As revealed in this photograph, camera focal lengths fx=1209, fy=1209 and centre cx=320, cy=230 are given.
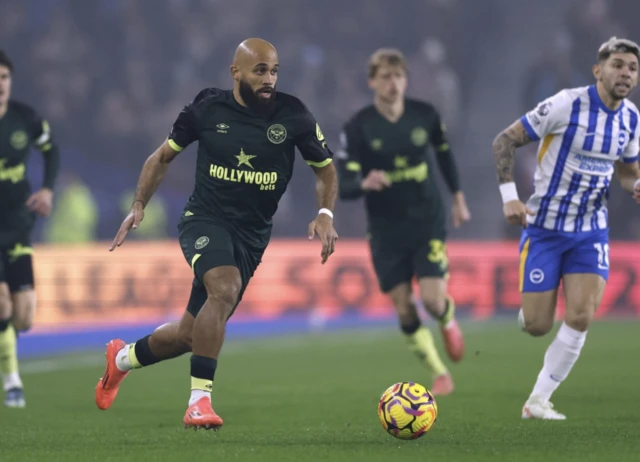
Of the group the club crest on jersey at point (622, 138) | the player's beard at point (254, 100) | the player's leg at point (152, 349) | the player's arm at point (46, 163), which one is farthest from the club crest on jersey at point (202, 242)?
the player's arm at point (46, 163)

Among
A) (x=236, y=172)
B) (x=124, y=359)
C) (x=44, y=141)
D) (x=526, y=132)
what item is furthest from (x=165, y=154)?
(x=44, y=141)

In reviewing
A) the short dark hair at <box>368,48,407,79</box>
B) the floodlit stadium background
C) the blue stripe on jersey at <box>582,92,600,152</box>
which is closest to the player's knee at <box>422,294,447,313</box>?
the short dark hair at <box>368,48,407,79</box>

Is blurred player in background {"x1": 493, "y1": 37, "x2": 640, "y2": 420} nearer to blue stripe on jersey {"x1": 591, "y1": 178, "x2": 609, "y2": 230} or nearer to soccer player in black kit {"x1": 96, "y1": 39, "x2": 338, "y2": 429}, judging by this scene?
blue stripe on jersey {"x1": 591, "y1": 178, "x2": 609, "y2": 230}

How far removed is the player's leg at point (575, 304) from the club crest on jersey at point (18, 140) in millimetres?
4401

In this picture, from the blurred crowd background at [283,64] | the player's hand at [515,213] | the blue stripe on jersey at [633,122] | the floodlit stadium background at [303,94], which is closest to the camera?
the player's hand at [515,213]

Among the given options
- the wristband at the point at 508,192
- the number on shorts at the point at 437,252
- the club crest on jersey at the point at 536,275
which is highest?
the wristband at the point at 508,192

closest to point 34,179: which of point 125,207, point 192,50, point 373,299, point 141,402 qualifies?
point 125,207

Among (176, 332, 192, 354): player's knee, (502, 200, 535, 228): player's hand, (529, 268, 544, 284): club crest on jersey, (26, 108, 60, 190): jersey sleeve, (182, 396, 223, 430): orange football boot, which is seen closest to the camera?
(182, 396, 223, 430): orange football boot

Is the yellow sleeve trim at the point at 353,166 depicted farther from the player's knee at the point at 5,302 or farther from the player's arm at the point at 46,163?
the player's knee at the point at 5,302

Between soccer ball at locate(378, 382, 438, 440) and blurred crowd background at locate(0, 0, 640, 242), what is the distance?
16.7m

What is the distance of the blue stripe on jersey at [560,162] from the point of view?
7516 mm

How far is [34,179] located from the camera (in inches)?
942

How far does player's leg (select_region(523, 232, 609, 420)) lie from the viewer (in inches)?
296

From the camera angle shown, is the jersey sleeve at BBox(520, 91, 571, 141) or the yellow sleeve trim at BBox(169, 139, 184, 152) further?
the jersey sleeve at BBox(520, 91, 571, 141)
